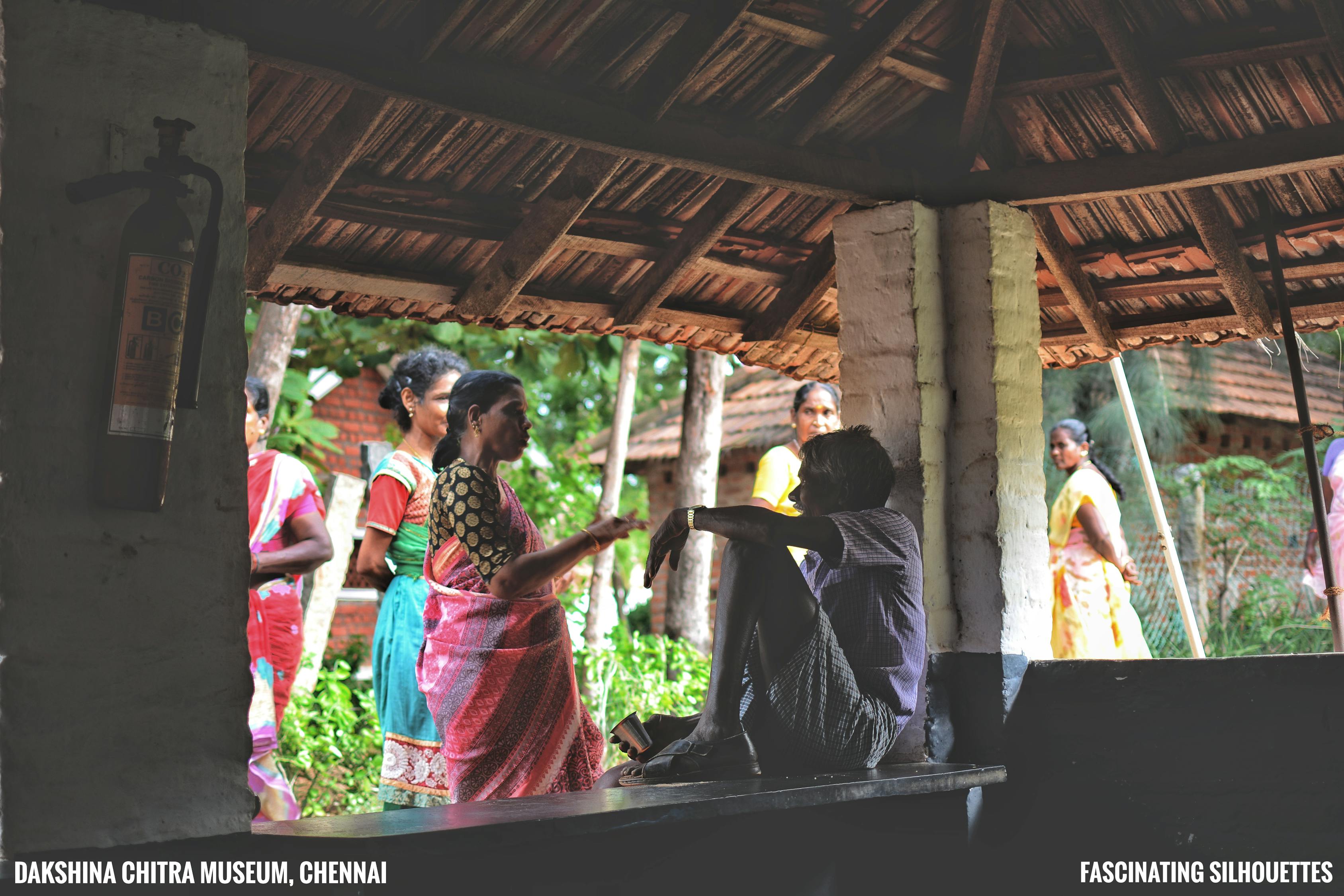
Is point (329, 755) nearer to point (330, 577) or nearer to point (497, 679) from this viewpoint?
point (330, 577)

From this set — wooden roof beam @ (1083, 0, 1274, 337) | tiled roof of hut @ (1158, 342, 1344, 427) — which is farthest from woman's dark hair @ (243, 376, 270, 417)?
Result: tiled roof of hut @ (1158, 342, 1344, 427)

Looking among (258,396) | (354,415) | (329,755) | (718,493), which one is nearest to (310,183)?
(258,396)

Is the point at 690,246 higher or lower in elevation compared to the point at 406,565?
higher

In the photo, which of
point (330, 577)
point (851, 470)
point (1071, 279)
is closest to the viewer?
point (851, 470)

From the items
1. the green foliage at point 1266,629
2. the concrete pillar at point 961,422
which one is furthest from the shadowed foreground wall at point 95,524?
the green foliage at point 1266,629

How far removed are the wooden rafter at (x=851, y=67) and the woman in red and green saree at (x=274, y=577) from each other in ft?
7.31

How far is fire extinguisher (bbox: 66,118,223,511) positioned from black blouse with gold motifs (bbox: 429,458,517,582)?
48.8 inches

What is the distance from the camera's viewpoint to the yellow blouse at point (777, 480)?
555 centimetres

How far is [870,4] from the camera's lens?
401cm

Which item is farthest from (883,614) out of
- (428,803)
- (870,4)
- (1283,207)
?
(1283,207)

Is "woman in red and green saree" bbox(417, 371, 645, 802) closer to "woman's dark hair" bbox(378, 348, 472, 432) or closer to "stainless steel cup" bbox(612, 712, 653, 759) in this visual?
"stainless steel cup" bbox(612, 712, 653, 759)

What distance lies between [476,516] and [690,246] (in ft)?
5.87

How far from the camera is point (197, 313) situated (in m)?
2.30

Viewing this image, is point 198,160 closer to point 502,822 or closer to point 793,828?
point 502,822
